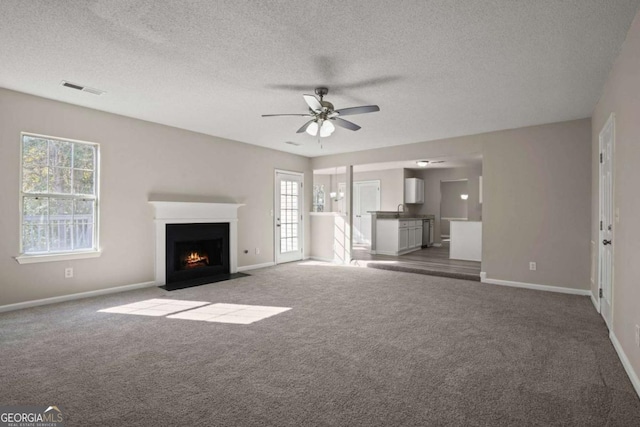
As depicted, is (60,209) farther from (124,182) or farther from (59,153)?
(124,182)

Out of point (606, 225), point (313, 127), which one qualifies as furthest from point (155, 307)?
point (606, 225)

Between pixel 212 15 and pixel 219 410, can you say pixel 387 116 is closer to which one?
pixel 212 15

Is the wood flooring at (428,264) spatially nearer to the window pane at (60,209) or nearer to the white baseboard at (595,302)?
the white baseboard at (595,302)

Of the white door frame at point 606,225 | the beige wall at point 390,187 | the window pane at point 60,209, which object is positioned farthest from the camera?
the beige wall at point 390,187

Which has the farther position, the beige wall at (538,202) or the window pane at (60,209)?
the beige wall at (538,202)

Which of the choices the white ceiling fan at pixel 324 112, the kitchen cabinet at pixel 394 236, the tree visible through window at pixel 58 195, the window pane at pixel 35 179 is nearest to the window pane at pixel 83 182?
the tree visible through window at pixel 58 195

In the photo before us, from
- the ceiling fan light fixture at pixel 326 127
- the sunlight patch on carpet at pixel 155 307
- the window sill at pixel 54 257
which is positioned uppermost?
the ceiling fan light fixture at pixel 326 127

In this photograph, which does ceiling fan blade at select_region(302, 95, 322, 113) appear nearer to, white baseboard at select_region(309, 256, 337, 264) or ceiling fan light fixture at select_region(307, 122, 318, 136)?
ceiling fan light fixture at select_region(307, 122, 318, 136)

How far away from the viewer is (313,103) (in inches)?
138

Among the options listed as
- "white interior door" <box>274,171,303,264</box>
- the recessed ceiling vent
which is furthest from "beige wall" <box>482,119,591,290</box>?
the recessed ceiling vent

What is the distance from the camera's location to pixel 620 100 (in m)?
2.91

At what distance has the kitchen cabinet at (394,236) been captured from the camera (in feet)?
27.8

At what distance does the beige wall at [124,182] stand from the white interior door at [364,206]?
4.64 meters

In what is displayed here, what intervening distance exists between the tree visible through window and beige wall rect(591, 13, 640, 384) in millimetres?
5882
